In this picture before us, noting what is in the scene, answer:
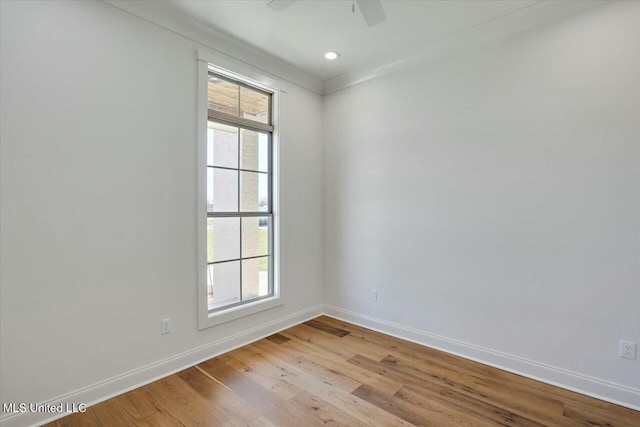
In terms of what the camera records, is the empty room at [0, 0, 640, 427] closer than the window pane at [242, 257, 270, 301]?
Yes

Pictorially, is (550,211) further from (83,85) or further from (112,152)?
(83,85)

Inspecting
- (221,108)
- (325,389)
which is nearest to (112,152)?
(221,108)

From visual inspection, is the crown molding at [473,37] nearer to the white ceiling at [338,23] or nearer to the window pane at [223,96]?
the white ceiling at [338,23]

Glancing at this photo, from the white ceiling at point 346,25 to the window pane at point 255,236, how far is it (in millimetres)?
1600

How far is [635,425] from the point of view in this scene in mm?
1885

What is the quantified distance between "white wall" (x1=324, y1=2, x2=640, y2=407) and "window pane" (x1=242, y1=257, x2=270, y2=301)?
1.03 metres

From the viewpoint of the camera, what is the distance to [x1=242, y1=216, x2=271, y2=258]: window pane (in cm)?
315

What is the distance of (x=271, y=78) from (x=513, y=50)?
2200 mm

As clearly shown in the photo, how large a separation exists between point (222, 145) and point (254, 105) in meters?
0.61

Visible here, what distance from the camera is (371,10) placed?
173 centimetres

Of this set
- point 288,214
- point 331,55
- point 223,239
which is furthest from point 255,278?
point 331,55

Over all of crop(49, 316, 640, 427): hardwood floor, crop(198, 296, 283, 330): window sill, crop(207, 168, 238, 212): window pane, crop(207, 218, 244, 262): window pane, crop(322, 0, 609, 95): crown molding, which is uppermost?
crop(322, 0, 609, 95): crown molding

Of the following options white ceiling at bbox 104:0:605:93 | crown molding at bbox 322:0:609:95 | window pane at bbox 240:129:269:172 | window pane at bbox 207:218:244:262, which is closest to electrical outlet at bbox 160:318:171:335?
window pane at bbox 207:218:244:262

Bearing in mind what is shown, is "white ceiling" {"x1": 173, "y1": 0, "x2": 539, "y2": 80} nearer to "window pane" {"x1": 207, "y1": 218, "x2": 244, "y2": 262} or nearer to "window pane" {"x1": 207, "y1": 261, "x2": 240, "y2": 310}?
"window pane" {"x1": 207, "y1": 218, "x2": 244, "y2": 262}
